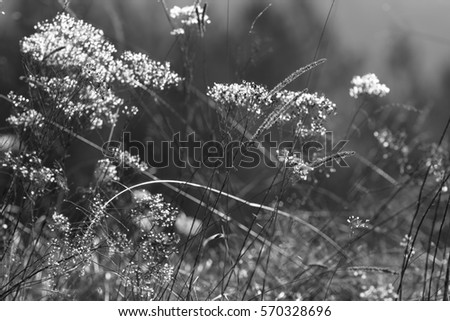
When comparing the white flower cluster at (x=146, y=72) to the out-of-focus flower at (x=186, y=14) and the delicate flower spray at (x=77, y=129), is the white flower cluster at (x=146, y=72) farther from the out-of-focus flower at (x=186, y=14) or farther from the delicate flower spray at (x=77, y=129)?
the out-of-focus flower at (x=186, y=14)

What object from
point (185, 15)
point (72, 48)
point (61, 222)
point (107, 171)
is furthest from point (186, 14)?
point (61, 222)

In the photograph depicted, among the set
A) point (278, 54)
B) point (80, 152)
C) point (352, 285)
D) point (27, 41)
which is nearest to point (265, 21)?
point (278, 54)

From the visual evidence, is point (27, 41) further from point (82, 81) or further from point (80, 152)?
point (80, 152)

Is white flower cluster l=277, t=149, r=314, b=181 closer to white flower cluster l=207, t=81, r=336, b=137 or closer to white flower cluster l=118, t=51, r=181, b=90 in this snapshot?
white flower cluster l=207, t=81, r=336, b=137

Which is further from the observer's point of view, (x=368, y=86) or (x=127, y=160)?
(x=368, y=86)

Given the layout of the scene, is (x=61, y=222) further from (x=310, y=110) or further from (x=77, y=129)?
(x=310, y=110)

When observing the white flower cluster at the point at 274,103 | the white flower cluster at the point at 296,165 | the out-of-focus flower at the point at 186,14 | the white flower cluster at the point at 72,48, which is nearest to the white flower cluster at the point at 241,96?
the white flower cluster at the point at 274,103
